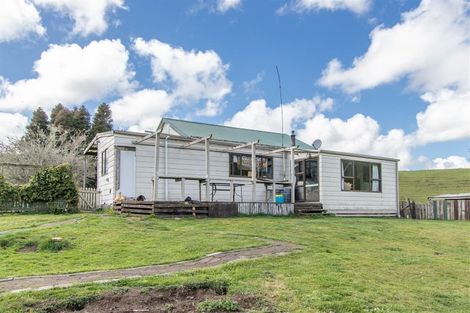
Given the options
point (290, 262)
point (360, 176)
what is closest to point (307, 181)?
point (360, 176)

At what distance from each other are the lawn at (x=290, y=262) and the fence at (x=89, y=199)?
691cm

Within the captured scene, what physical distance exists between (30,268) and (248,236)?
452 cm

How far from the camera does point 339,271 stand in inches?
256

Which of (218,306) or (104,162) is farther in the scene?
(104,162)

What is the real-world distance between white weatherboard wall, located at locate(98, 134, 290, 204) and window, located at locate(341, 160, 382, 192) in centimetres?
471

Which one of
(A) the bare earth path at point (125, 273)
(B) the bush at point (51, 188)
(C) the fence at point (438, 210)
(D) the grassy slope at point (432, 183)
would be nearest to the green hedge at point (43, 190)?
(B) the bush at point (51, 188)

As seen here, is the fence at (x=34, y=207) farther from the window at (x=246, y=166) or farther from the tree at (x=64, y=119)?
the tree at (x=64, y=119)

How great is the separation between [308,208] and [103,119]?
104 feet

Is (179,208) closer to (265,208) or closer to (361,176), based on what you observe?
(265,208)

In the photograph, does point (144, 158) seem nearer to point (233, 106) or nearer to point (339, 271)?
point (233, 106)

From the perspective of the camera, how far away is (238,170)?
61.5 feet

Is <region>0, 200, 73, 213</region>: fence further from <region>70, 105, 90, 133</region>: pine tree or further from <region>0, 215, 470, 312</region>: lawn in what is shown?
<region>70, 105, 90, 133</region>: pine tree

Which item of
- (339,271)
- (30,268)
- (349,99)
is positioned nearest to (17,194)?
(30,268)

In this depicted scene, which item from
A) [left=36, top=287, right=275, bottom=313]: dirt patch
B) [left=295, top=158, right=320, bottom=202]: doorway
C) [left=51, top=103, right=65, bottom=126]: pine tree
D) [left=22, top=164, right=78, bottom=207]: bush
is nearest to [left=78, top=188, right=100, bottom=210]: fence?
[left=22, top=164, right=78, bottom=207]: bush
